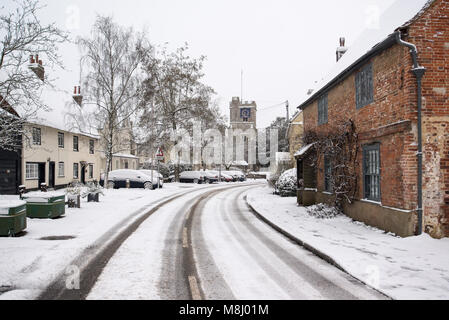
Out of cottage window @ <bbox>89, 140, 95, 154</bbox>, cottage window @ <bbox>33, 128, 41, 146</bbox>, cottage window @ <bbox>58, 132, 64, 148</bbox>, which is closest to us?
cottage window @ <bbox>33, 128, 41, 146</bbox>

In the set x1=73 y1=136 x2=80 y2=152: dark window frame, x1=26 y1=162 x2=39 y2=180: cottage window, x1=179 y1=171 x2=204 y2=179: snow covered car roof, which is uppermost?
x1=73 y1=136 x2=80 y2=152: dark window frame

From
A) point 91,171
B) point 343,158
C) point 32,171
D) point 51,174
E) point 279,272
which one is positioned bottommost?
point 279,272

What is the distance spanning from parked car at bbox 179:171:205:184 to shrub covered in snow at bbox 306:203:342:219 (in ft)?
85.5

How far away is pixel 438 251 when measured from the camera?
7.49 meters

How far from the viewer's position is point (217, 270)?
242 inches

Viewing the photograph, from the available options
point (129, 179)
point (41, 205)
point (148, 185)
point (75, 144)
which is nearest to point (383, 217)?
point (41, 205)

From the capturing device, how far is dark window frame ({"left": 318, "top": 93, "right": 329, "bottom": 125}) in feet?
49.0

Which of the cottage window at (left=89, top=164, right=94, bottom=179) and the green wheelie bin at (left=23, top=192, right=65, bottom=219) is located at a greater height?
the cottage window at (left=89, top=164, right=94, bottom=179)

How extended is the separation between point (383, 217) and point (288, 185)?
11662mm

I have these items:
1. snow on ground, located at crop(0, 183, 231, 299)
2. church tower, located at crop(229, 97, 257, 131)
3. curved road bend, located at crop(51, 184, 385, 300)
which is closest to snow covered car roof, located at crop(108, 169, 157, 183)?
snow on ground, located at crop(0, 183, 231, 299)

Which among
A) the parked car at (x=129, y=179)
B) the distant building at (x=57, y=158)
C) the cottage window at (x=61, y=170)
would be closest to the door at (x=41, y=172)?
the distant building at (x=57, y=158)

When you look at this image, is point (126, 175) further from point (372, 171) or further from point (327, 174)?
point (372, 171)

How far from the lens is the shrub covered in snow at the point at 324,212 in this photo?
1259cm

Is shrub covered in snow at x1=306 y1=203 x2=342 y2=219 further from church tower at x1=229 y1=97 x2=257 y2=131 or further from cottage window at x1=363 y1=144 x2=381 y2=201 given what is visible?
church tower at x1=229 y1=97 x2=257 y2=131
